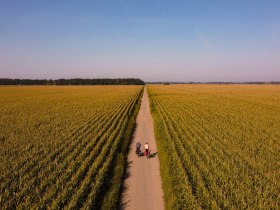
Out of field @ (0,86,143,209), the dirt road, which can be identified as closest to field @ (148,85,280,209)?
the dirt road

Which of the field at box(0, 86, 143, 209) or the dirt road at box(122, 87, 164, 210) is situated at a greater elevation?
the field at box(0, 86, 143, 209)

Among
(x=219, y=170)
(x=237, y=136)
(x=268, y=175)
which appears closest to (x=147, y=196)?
(x=219, y=170)

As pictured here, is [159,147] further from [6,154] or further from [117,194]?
[6,154]

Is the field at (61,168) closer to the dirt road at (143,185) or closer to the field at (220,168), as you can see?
the dirt road at (143,185)

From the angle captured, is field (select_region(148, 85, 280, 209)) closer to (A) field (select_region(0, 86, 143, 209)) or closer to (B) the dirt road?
(B) the dirt road

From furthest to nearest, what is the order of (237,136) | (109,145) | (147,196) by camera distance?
(237,136)
(109,145)
(147,196)

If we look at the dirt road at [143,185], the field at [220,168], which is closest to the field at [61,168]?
the dirt road at [143,185]

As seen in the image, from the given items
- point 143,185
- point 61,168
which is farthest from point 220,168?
point 61,168

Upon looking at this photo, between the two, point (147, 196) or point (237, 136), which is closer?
point (147, 196)

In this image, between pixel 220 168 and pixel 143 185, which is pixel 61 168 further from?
pixel 220 168

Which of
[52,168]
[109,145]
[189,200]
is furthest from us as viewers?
[109,145]

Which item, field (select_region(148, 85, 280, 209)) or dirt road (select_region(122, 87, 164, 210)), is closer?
field (select_region(148, 85, 280, 209))
